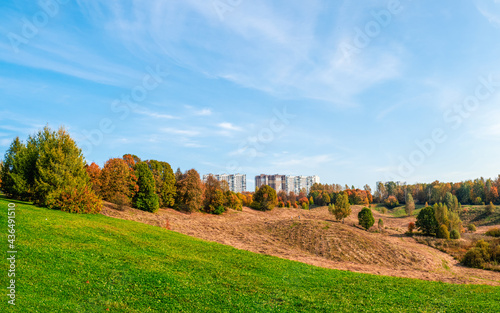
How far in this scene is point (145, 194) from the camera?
4462cm

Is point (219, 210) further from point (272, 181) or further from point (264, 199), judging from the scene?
point (272, 181)

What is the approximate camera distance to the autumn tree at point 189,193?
5075cm

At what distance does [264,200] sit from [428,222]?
36614mm

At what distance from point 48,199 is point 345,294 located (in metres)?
25.3

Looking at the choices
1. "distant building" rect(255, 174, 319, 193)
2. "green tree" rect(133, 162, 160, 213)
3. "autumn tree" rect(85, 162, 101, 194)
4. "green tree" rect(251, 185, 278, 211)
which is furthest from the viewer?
"distant building" rect(255, 174, 319, 193)

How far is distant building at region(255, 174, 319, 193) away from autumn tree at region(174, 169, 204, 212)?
309 feet

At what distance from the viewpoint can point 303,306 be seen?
36.4 feet

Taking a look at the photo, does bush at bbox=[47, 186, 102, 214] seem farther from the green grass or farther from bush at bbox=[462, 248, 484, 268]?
bush at bbox=[462, 248, 484, 268]

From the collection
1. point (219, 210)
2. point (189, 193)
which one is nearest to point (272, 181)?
point (219, 210)

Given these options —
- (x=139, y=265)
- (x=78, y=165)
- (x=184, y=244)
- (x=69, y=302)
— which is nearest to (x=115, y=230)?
(x=184, y=244)

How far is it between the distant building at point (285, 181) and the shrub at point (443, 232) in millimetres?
100822

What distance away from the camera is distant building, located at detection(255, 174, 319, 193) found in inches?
6053

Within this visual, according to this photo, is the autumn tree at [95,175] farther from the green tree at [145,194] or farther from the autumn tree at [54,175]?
the autumn tree at [54,175]

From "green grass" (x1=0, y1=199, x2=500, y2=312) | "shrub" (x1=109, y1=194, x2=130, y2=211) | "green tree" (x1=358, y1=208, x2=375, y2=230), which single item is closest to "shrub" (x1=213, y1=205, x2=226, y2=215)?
"shrub" (x1=109, y1=194, x2=130, y2=211)
